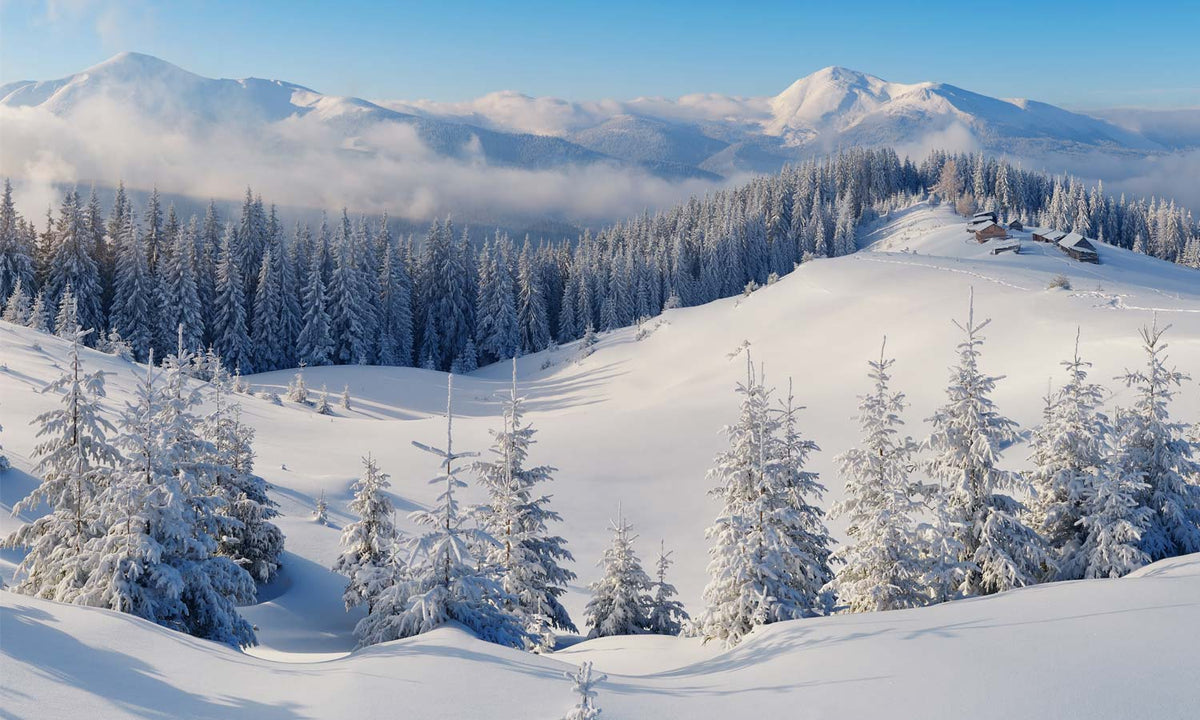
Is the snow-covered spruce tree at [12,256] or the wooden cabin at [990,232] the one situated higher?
the wooden cabin at [990,232]

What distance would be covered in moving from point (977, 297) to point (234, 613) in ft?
137

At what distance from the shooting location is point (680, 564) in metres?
23.9

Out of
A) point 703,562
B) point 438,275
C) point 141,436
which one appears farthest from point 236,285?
point 141,436

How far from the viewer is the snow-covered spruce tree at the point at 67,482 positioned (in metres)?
11.5

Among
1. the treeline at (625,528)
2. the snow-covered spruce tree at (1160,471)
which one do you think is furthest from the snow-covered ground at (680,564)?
the snow-covered spruce tree at (1160,471)

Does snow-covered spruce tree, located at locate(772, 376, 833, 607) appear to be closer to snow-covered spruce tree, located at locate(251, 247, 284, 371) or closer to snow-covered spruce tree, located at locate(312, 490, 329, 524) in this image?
snow-covered spruce tree, located at locate(312, 490, 329, 524)

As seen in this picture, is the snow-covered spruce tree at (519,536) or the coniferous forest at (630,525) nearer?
the coniferous forest at (630,525)

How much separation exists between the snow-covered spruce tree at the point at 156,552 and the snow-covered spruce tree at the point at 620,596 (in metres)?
7.64

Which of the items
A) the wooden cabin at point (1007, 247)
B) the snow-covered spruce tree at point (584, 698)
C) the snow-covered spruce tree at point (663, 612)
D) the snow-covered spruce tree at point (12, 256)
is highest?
the wooden cabin at point (1007, 247)

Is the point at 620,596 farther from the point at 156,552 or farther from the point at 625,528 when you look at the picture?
the point at 156,552

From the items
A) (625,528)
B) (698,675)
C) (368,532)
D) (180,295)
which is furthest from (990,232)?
(698,675)

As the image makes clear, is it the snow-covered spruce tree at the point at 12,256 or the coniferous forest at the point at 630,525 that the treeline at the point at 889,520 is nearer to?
the coniferous forest at the point at 630,525

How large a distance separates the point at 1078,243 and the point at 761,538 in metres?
81.1

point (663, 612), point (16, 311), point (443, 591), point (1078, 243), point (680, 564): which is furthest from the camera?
point (1078, 243)
